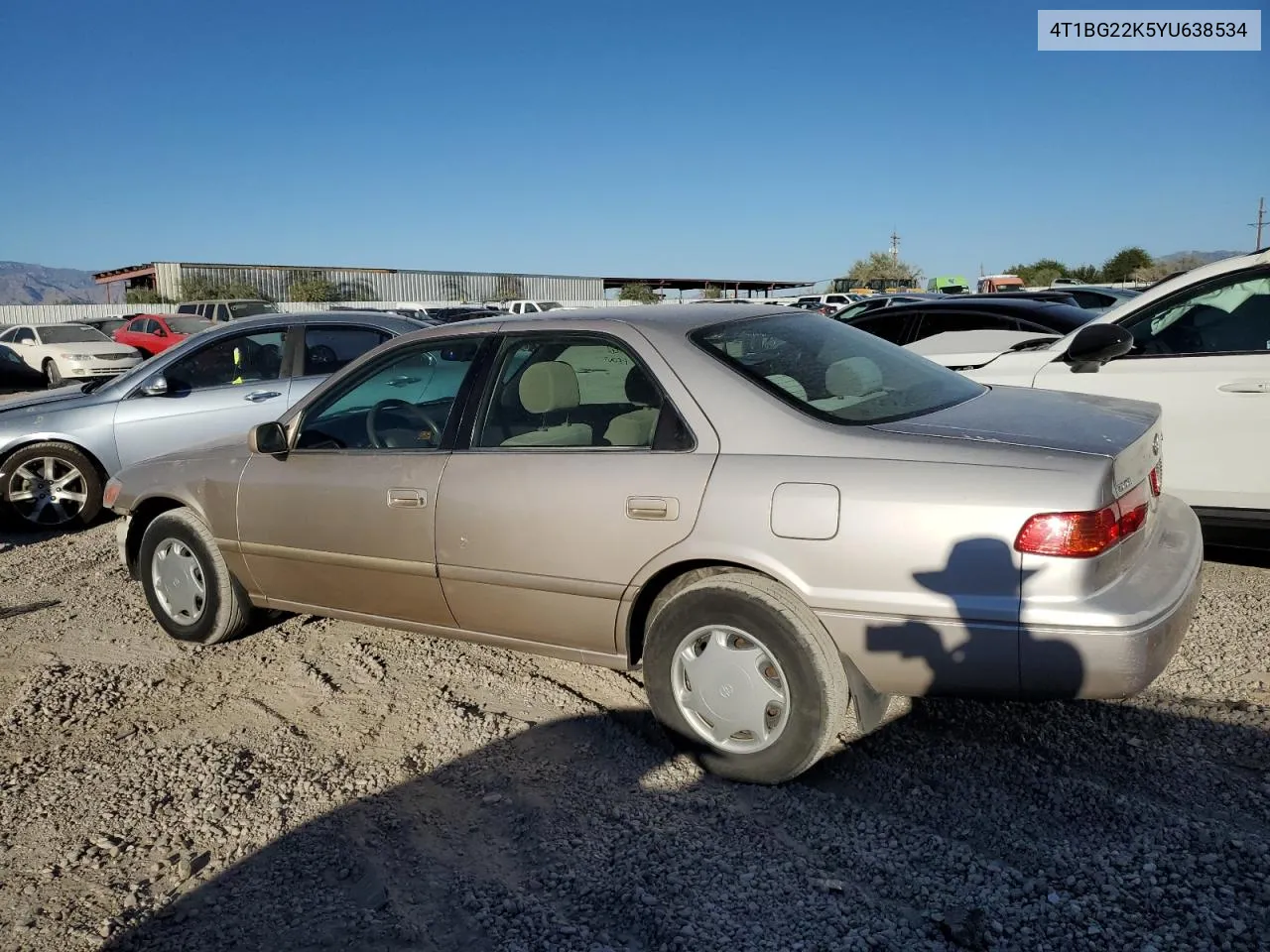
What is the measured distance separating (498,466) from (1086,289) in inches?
503

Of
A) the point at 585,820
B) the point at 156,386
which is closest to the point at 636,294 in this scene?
the point at 156,386

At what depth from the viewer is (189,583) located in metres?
4.76

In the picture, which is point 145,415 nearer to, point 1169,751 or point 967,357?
point 967,357

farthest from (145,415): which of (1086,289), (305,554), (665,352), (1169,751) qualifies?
(1086,289)

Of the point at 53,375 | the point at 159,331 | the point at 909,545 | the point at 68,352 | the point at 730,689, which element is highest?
the point at 159,331

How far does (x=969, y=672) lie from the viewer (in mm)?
A: 2816

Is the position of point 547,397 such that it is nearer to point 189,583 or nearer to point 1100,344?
point 189,583

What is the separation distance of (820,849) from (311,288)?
177 ft

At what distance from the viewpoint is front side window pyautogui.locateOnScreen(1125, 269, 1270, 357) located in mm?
5012

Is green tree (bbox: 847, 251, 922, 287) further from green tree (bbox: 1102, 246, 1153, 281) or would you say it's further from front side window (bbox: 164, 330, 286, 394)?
front side window (bbox: 164, 330, 286, 394)

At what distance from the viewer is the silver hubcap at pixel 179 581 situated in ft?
15.5

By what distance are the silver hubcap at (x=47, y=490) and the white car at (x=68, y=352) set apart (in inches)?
580

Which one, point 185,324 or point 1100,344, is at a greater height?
point 185,324

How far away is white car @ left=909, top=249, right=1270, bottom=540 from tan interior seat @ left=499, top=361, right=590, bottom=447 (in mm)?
2611
